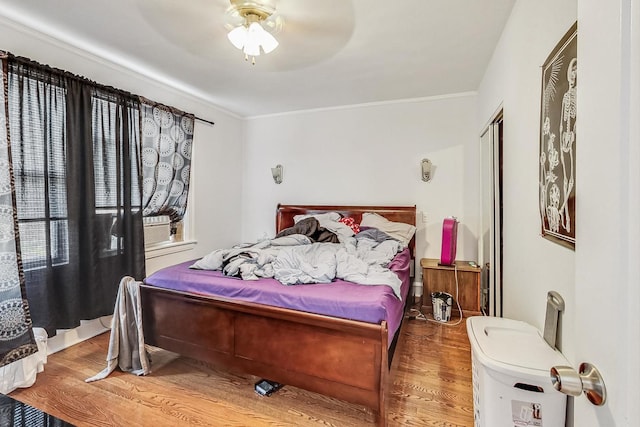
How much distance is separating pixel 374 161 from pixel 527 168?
2.54 m

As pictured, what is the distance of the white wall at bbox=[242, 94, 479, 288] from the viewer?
3744mm

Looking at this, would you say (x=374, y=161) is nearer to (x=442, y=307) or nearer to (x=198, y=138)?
(x=442, y=307)

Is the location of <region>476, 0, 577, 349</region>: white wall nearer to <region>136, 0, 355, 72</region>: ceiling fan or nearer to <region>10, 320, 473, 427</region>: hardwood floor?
<region>10, 320, 473, 427</region>: hardwood floor

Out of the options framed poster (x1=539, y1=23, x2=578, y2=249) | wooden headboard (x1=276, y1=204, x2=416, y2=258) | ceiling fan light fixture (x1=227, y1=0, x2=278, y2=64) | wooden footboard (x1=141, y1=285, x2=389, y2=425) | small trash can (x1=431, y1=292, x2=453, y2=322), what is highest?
ceiling fan light fixture (x1=227, y1=0, x2=278, y2=64)

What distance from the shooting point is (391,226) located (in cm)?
372

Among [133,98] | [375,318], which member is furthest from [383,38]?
[133,98]

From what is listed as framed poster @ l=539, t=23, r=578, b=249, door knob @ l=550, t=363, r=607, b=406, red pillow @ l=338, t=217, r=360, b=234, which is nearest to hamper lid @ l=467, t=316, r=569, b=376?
framed poster @ l=539, t=23, r=578, b=249

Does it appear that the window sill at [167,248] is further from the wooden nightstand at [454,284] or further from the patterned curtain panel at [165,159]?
the wooden nightstand at [454,284]

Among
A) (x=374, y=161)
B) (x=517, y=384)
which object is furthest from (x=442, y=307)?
(x=517, y=384)

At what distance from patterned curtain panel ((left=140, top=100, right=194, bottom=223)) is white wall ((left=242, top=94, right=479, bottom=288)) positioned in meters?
1.31

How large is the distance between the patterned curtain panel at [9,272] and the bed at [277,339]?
0.77 m

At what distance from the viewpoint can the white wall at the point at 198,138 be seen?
7.86 ft

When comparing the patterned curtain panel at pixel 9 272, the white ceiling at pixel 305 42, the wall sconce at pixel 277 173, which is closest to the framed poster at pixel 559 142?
the white ceiling at pixel 305 42

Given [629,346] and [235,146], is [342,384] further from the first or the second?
[235,146]
